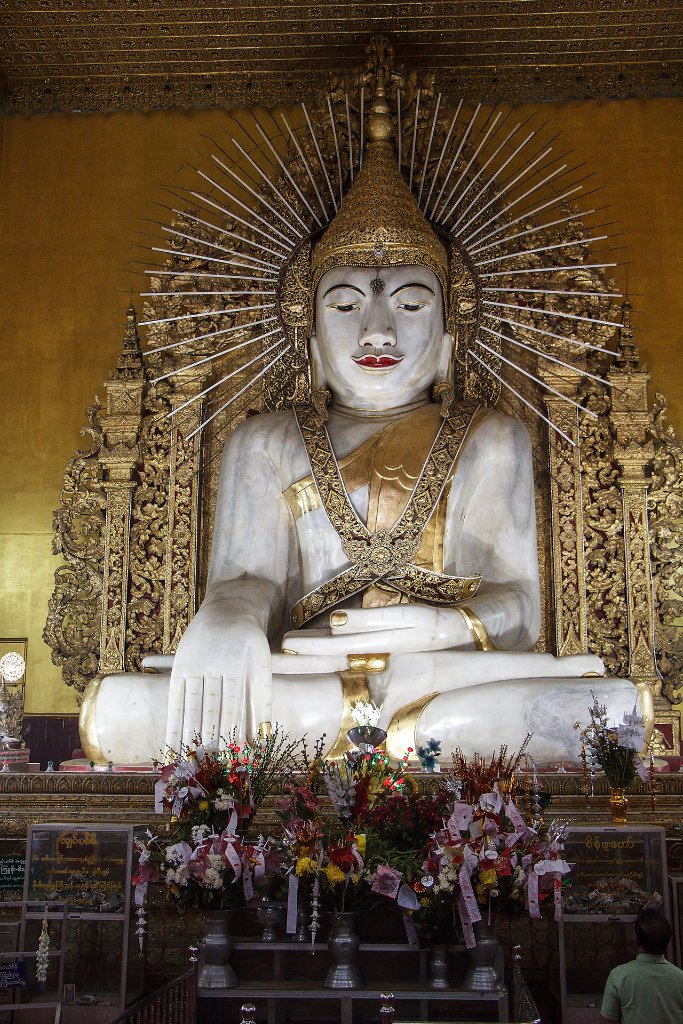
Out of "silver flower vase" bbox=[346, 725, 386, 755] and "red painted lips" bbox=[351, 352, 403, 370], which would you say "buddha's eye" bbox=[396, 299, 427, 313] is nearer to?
"red painted lips" bbox=[351, 352, 403, 370]

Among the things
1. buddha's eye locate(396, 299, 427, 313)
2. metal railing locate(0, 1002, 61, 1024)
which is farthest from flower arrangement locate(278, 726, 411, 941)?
buddha's eye locate(396, 299, 427, 313)

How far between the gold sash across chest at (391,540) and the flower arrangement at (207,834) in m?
1.69

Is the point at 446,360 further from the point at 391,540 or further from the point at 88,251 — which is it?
the point at 88,251

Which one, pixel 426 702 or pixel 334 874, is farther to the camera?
pixel 426 702

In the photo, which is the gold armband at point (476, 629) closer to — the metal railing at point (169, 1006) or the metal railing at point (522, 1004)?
the metal railing at point (522, 1004)

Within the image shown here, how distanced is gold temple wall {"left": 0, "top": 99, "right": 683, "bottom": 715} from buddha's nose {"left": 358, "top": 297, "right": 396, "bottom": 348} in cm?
139

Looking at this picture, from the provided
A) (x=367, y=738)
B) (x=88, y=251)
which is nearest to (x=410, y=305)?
(x=88, y=251)

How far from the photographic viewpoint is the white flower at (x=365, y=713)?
4.52 meters

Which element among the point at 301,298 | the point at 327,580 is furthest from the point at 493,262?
the point at 327,580

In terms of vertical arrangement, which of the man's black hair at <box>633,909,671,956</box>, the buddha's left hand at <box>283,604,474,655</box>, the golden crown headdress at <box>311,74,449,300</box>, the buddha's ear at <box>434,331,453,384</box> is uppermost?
the golden crown headdress at <box>311,74,449,300</box>

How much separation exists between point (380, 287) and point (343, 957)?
3346 millimetres

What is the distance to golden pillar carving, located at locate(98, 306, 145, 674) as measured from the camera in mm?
5836

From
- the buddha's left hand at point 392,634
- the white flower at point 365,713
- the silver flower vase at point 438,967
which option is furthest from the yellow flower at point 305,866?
the buddha's left hand at point 392,634

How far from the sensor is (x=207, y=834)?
3.42 metres
